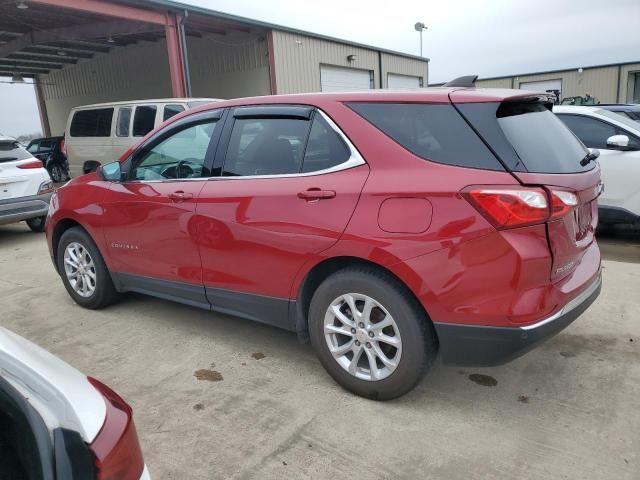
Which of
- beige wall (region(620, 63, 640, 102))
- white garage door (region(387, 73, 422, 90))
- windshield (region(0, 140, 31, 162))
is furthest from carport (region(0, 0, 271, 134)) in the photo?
beige wall (region(620, 63, 640, 102))

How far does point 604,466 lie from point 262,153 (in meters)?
2.41

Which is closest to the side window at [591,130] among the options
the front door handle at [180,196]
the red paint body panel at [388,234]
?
the red paint body panel at [388,234]

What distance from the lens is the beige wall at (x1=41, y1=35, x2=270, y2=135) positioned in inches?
682

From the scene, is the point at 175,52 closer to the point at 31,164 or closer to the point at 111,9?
the point at 111,9

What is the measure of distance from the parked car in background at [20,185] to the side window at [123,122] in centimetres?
248

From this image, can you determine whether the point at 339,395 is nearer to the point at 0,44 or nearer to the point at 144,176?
the point at 144,176

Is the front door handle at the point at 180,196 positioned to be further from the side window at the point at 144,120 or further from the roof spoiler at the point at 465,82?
the side window at the point at 144,120

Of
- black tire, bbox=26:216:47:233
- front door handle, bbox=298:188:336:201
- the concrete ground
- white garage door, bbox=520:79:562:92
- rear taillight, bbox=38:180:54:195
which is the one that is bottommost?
the concrete ground

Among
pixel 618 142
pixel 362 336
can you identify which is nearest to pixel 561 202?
pixel 362 336

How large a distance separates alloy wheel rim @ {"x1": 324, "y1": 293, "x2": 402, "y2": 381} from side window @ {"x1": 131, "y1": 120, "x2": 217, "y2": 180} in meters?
1.39

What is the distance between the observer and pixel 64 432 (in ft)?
3.94

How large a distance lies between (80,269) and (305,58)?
14.6 meters

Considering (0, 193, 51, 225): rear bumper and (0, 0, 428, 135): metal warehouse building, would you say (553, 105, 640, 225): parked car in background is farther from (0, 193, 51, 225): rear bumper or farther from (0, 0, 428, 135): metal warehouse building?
(0, 0, 428, 135): metal warehouse building

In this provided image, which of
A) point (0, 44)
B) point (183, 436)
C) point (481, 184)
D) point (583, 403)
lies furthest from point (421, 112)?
point (0, 44)
